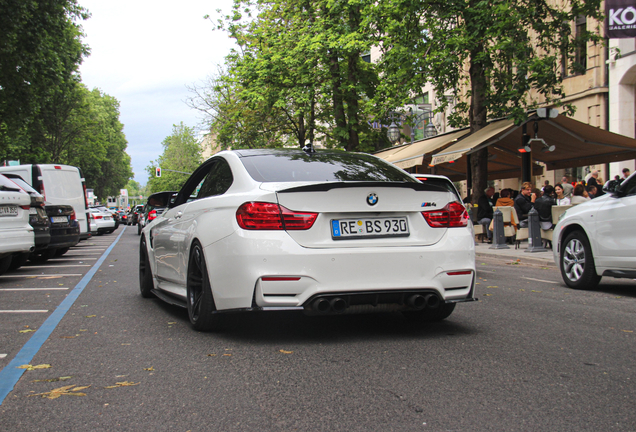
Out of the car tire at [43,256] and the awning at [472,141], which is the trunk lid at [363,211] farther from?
the awning at [472,141]

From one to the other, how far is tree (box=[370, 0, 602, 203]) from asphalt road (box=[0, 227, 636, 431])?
1243cm

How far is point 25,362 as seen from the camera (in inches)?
174

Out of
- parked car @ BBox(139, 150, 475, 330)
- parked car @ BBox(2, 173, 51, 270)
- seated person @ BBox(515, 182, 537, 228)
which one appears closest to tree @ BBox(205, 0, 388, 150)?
seated person @ BBox(515, 182, 537, 228)

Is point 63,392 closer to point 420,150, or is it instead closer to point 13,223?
point 13,223

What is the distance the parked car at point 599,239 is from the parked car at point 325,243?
137 inches

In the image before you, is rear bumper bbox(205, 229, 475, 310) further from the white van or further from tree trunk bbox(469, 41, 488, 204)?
the white van

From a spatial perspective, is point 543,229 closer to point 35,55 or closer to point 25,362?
point 25,362

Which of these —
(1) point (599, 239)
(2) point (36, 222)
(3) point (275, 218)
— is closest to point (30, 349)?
(3) point (275, 218)

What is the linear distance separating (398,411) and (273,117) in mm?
29744

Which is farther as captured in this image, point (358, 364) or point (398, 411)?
point (358, 364)

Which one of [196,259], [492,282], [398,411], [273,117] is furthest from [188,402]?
[273,117]

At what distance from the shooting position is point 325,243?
466 cm

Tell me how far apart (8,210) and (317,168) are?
6.93 metres

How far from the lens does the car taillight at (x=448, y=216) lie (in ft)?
16.3
